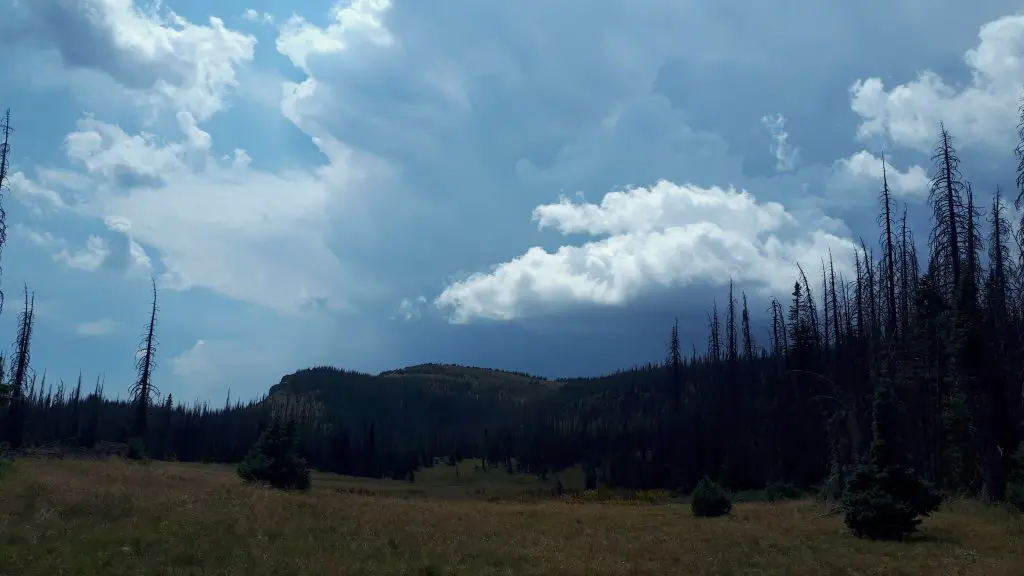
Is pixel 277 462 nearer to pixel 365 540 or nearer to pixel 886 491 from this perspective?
pixel 365 540

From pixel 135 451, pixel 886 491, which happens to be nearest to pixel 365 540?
pixel 886 491

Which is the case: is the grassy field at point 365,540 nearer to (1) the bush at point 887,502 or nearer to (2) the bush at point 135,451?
(1) the bush at point 887,502

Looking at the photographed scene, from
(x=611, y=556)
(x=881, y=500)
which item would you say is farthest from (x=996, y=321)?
(x=611, y=556)

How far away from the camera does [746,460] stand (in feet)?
215

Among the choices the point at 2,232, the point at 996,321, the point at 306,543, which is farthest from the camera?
the point at 996,321

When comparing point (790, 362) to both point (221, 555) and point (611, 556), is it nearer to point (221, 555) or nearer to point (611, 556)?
point (611, 556)

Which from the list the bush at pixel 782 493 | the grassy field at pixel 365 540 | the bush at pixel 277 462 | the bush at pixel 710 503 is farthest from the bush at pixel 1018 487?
the bush at pixel 277 462

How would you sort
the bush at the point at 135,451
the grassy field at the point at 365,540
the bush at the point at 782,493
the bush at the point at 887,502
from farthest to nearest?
the bush at the point at 782,493 → the bush at the point at 135,451 → the bush at the point at 887,502 → the grassy field at the point at 365,540

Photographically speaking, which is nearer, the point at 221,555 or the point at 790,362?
the point at 221,555

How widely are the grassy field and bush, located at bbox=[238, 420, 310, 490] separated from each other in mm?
10677

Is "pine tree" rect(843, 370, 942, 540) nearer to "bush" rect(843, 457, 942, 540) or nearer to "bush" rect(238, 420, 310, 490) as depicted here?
"bush" rect(843, 457, 942, 540)

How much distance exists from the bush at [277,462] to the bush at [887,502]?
2692cm

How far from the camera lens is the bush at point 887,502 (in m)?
23.0

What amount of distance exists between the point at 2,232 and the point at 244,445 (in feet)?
279
